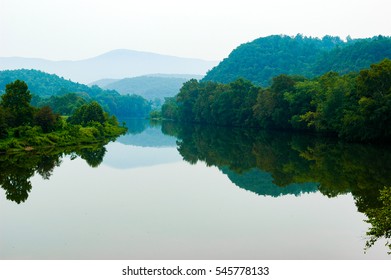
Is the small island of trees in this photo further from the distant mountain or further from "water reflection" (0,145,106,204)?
the distant mountain

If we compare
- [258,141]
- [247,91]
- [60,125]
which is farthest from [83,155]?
[247,91]

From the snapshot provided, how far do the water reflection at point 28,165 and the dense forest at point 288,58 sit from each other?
84.3 m

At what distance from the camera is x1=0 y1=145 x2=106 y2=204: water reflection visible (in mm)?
28031

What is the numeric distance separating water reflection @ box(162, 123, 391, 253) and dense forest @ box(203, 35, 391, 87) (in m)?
71.8

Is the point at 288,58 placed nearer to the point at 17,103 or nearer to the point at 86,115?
the point at 86,115

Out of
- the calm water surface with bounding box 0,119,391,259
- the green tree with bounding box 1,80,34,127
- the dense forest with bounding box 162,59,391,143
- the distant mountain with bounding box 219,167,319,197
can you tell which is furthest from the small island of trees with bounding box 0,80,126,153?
the dense forest with bounding box 162,59,391,143

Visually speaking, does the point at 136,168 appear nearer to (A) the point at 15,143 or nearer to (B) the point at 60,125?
(A) the point at 15,143

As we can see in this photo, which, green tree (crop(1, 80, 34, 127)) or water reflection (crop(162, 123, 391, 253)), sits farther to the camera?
green tree (crop(1, 80, 34, 127))

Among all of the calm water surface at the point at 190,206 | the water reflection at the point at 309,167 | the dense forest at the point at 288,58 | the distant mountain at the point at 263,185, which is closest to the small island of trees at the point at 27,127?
the calm water surface at the point at 190,206

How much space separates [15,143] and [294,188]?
25.9 metres

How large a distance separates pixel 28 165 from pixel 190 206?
16590 millimetres

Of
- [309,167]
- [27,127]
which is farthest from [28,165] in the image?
[309,167]

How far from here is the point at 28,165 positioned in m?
35.7

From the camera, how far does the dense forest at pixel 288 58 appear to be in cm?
12238
